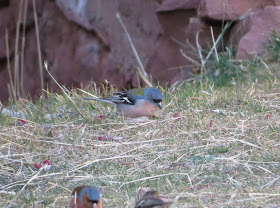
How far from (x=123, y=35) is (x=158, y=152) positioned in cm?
539

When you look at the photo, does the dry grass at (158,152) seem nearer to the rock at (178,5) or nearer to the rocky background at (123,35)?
the rocky background at (123,35)

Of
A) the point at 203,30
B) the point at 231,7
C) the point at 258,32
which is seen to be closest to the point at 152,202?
the point at 258,32

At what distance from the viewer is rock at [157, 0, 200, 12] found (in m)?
8.54

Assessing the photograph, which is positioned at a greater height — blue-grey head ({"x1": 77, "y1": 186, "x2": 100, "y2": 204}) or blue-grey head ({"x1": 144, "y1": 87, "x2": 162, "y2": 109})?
blue-grey head ({"x1": 77, "y1": 186, "x2": 100, "y2": 204})

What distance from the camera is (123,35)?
9.79 metres

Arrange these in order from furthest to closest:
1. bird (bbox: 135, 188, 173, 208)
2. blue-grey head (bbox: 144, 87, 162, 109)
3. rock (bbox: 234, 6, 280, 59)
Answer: rock (bbox: 234, 6, 280, 59) < blue-grey head (bbox: 144, 87, 162, 109) < bird (bbox: 135, 188, 173, 208)

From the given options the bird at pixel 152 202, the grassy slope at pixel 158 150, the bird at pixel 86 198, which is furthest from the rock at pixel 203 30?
the bird at pixel 152 202

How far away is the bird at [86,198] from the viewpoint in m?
3.51

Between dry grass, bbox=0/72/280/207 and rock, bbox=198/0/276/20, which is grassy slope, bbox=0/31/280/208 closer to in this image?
dry grass, bbox=0/72/280/207

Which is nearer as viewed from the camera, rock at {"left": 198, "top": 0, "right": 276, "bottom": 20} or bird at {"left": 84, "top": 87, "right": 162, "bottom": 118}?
bird at {"left": 84, "top": 87, "right": 162, "bottom": 118}

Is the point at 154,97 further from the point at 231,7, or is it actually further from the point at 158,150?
the point at 231,7

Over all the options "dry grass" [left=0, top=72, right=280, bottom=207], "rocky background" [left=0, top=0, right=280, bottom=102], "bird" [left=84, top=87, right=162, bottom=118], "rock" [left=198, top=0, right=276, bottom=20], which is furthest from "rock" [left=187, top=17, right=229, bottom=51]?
"bird" [left=84, top=87, right=162, bottom=118]

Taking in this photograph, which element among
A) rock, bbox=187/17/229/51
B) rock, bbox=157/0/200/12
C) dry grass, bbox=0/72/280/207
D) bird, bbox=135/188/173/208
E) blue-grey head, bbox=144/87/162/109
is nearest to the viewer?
bird, bbox=135/188/173/208

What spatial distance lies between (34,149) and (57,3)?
605 cm
